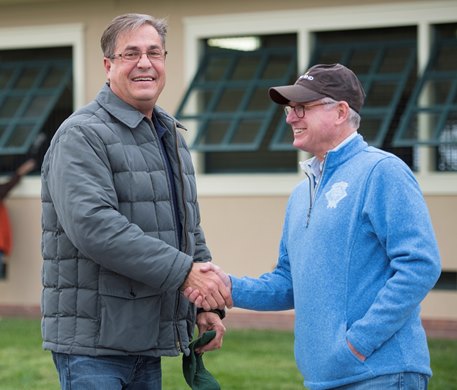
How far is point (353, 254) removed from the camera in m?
3.84

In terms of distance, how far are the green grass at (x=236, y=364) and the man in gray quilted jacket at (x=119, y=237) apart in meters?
4.17

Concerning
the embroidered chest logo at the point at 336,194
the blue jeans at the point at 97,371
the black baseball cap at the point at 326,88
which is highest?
the black baseball cap at the point at 326,88

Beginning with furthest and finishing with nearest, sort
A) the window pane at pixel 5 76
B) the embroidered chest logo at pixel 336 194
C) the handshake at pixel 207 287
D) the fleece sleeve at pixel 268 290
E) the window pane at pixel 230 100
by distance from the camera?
1. the window pane at pixel 5 76
2. the window pane at pixel 230 100
3. the fleece sleeve at pixel 268 290
4. the handshake at pixel 207 287
5. the embroidered chest logo at pixel 336 194

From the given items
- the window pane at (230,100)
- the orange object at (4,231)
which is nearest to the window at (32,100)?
the orange object at (4,231)

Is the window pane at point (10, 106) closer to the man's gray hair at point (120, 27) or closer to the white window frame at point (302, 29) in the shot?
the white window frame at point (302, 29)

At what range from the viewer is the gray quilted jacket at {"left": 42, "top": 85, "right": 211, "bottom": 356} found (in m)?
4.00

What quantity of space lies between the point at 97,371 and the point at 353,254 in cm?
104

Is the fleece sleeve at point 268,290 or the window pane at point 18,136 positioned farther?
the window pane at point 18,136

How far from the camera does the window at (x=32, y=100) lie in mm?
13523

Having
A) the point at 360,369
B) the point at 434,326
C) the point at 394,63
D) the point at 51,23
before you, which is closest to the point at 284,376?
the point at 434,326

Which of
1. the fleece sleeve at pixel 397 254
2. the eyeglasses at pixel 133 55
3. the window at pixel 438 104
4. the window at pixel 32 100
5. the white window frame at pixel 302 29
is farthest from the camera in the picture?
the window at pixel 32 100

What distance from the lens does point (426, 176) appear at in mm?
11461

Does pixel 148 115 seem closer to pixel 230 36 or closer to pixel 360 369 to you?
pixel 360 369

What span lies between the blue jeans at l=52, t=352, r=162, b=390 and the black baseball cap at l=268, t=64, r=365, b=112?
115 cm
